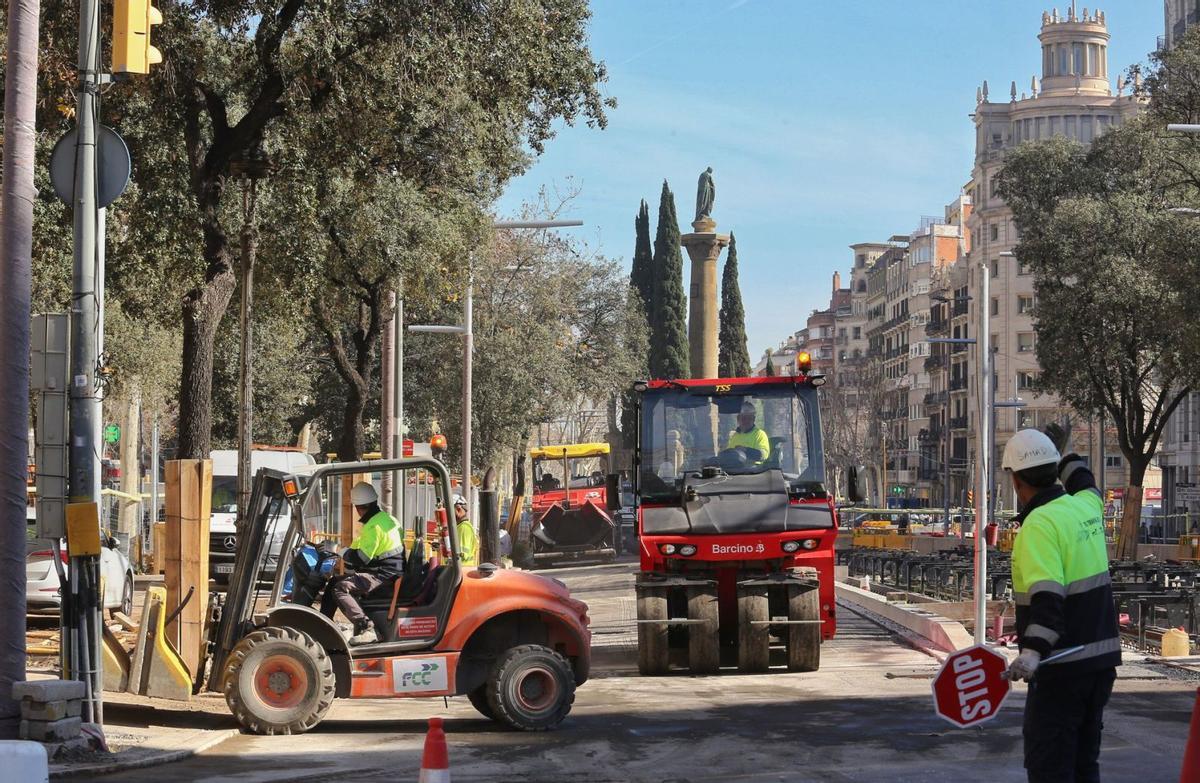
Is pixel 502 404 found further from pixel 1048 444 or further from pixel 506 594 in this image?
pixel 1048 444

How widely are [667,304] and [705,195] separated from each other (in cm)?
1450

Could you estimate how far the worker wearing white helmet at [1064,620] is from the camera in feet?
22.4

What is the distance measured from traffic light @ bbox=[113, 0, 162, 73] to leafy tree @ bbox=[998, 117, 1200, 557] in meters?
33.3

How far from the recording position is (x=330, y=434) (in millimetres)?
50438

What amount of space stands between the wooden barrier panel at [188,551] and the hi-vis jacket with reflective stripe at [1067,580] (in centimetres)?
876

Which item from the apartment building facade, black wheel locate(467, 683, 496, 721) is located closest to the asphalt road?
black wheel locate(467, 683, 496, 721)

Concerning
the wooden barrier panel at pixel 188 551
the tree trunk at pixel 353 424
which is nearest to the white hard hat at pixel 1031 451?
the wooden barrier panel at pixel 188 551

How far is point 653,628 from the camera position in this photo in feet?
54.8

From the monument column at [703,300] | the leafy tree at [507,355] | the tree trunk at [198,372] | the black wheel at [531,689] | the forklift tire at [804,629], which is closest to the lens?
the black wheel at [531,689]

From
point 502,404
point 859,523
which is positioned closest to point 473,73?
point 502,404

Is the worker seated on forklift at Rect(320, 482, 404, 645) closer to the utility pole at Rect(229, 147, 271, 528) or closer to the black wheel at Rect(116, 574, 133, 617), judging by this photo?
the utility pole at Rect(229, 147, 271, 528)

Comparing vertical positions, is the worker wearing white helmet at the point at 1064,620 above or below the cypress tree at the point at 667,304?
below

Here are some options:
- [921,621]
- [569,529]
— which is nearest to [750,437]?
[921,621]

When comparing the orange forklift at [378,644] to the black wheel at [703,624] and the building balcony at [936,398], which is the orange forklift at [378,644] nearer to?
the black wheel at [703,624]
